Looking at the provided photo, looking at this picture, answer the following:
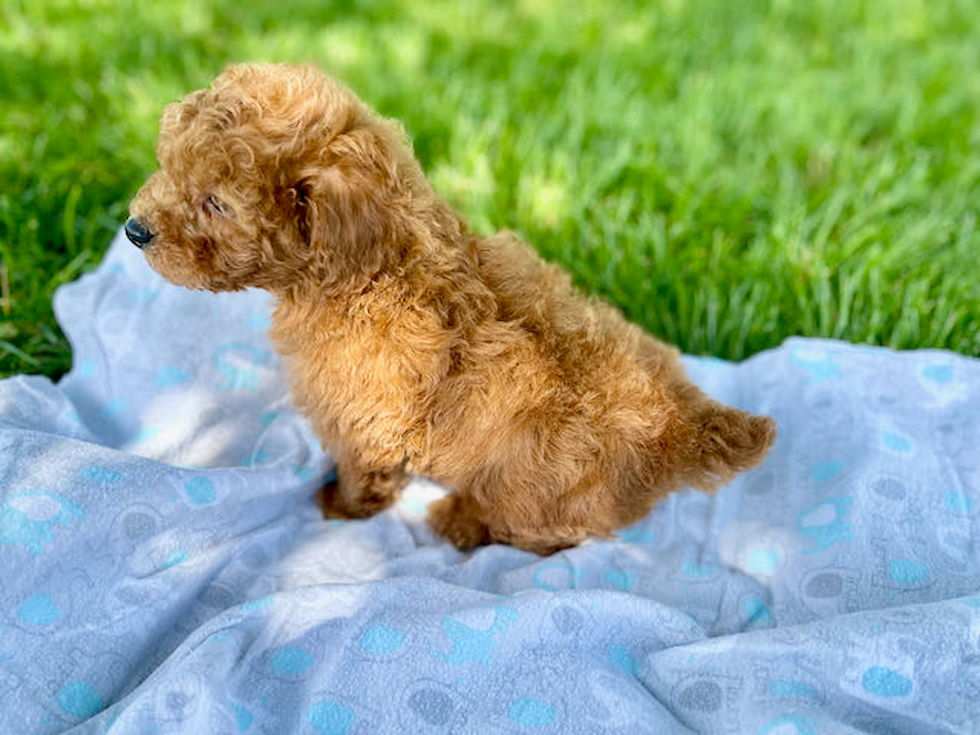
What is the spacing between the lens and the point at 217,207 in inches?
83.4

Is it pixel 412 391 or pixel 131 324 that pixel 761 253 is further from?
pixel 131 324

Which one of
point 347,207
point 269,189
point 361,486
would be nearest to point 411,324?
point 347,207

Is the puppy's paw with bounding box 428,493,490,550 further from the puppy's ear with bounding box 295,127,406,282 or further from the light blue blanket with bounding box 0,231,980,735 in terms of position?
the puppy's ear with bounding box 295,127,406,282

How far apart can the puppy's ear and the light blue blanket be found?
3.08 ft

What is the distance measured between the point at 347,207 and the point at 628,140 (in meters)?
2.53

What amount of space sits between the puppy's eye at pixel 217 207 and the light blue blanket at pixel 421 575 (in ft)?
2.88

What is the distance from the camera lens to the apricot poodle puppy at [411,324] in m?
2.09

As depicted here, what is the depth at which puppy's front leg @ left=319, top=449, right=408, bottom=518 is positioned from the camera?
2.63 meters

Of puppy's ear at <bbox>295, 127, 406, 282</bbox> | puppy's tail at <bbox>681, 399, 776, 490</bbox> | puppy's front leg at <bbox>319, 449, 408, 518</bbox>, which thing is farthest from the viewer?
puppy's front leg at <bbox>319, 449, 408, 518</bbox>

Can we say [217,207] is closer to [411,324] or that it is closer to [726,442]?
[411,324]

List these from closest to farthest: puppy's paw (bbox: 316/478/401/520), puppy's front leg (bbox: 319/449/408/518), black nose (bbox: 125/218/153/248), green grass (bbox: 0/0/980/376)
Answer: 1. black nose (bbox: 125/218/153/248)
2. puppy's front leg (bbox: 319/449/408/518)
3. puppy's paw (bbox: 316/478/401/520)
4. green grass (bbox: 0/0/980/376)

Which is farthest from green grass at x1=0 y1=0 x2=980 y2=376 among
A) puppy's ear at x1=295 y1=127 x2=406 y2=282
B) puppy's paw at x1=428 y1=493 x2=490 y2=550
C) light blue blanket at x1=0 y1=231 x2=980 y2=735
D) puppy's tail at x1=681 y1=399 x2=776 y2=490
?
puppy's ear at x1=295 y1=127 x2=406 y2=282

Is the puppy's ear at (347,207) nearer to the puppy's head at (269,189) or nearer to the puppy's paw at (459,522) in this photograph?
the puppy's head at (269,189)

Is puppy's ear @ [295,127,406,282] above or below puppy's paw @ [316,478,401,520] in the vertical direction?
above
